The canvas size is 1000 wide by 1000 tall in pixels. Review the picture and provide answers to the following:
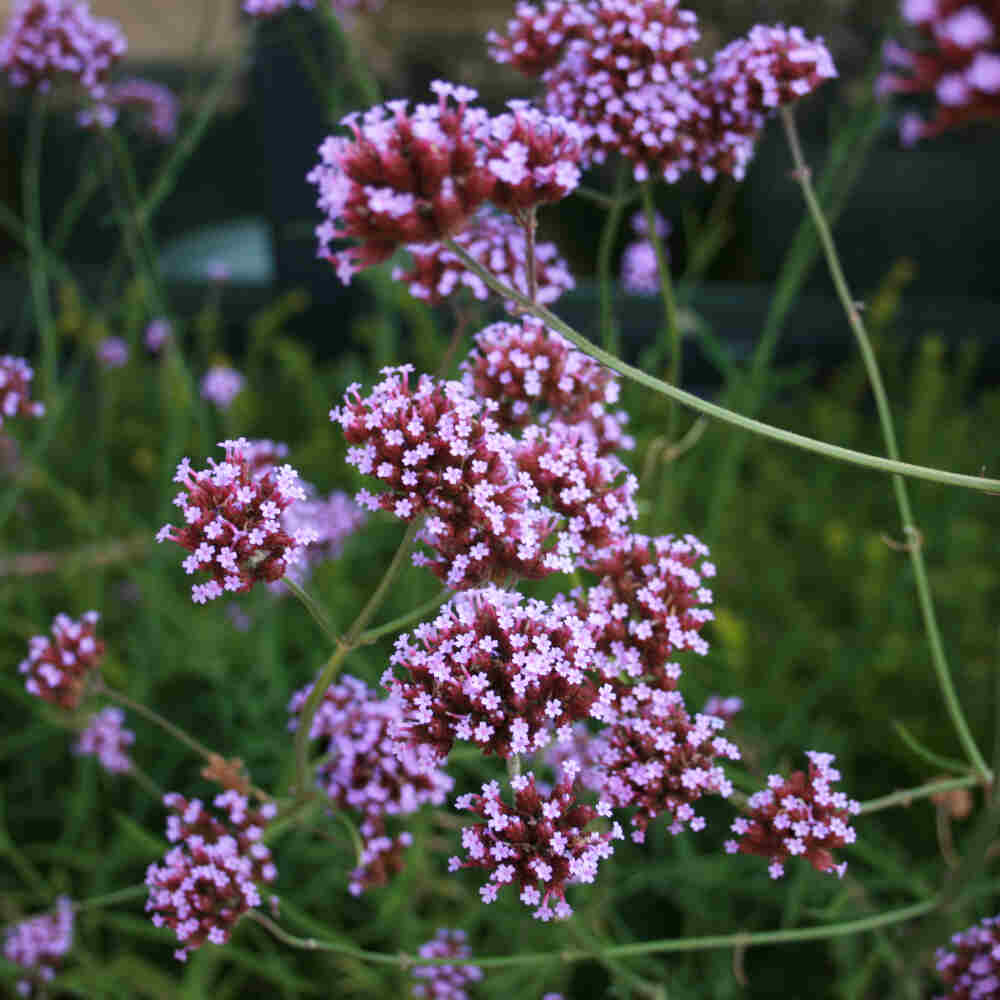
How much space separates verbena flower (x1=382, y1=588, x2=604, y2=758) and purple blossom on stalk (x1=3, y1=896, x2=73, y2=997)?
0.71 metres

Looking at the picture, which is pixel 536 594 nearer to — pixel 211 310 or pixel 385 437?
pixel 385 437

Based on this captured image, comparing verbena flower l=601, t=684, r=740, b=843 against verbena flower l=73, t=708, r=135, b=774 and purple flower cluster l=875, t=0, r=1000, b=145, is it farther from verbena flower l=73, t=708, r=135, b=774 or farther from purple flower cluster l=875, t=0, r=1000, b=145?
verbena flower l=73, t=708, r=135, b=774

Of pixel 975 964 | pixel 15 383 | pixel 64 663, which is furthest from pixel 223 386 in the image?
pixel 975 964

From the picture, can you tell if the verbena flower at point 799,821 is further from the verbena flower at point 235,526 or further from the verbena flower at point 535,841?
the verbena flower at point 235,526

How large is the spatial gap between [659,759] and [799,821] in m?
0.11

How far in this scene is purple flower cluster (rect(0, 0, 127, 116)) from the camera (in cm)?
130

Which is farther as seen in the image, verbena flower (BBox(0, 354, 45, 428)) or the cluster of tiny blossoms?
verbena flower (BBox(0, 354, 45, 428))

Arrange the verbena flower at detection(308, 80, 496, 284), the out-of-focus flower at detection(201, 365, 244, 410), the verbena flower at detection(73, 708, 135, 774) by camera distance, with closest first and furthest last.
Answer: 1. the verbena flower at detection(308, 80, 496, 284)
2. the verbena flower at detection(73, 708, 135, 774)
3. the out-of-focus flower at detection(201, 365, 244, 410)

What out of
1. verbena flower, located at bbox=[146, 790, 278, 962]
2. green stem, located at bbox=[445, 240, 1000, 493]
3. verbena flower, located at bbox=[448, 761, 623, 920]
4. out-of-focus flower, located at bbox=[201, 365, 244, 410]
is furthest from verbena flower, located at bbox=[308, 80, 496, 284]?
out-of-focus flower, located at bbox=[201, 365, 244, 410]

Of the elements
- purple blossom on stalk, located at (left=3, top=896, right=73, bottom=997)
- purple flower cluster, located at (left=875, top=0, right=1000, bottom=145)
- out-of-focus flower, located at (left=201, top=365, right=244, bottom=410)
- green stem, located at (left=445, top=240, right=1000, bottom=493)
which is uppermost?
out-of-focus flower, located at (left=201, top=365, right=244, bottom=410)

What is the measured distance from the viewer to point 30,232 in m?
1.29

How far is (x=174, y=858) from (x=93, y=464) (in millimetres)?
1889

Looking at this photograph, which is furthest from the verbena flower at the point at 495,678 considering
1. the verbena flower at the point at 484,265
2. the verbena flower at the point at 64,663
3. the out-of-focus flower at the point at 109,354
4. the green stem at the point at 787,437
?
the out-of-focus flower at the point at 109,354

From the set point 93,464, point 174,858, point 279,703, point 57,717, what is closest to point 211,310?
point 93,464
